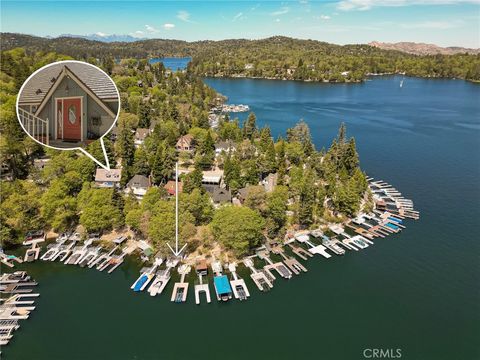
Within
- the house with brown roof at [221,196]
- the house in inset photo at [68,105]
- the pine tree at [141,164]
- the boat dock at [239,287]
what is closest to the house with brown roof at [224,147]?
the pine tree at [141,164]

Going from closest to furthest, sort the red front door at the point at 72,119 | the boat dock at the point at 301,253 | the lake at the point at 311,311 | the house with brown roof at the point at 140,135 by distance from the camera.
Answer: the red front door at the point at 72,119
the lake at the point at 311,311
the boat dock at the point at 301,253
the house with brown roof at the point at 140,135

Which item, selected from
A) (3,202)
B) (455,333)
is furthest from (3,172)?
(455,333)

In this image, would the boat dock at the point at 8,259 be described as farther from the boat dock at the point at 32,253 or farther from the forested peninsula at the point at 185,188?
the forested peninsula at the point at 185,188

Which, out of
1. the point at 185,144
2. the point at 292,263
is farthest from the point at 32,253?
the point at 185,144

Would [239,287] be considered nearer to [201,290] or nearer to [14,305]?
[201,290]

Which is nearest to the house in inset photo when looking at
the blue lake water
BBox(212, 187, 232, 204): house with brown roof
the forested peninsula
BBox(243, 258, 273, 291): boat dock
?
BBox(243, 258, 273, 291): boat dock

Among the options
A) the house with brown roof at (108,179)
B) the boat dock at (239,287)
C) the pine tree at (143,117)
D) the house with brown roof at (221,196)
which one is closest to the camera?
the boat dock at (239,287)

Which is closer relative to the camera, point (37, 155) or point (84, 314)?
point (84, 314)

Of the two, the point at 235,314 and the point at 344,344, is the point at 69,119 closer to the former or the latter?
the point at 235,314
